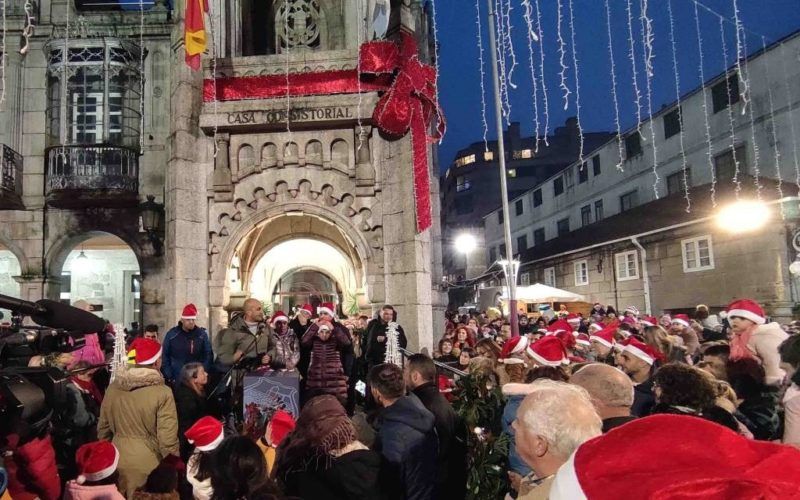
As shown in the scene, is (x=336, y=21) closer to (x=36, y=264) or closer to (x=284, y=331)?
(x=284, y=331)

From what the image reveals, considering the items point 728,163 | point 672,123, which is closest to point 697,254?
point 728,163

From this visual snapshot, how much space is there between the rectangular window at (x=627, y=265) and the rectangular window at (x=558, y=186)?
15.0m

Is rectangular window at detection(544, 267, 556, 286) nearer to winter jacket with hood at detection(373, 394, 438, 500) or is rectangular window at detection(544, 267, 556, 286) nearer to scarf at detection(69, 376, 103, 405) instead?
scarf at detection(69, 376, 103, 405)

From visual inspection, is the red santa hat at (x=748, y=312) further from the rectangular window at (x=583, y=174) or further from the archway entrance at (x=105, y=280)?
the rectangular window at (x=583, y=174)

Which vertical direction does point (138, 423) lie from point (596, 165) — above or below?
below

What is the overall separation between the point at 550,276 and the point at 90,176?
24.1 meters

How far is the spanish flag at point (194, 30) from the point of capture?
1081cm

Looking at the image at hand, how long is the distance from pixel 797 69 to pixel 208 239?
71.2ft

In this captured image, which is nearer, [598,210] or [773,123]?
[773,123]

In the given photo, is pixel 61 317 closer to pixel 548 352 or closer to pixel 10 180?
pixel 548 352

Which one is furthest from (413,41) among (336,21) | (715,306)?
(715,306)

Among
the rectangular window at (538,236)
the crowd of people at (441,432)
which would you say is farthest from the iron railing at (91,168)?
the rectangular window at (538,236)

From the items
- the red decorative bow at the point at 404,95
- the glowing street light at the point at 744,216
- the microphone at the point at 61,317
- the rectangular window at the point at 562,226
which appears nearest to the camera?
the microphone at the point at 61,317

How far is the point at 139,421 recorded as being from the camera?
4.46 metres
